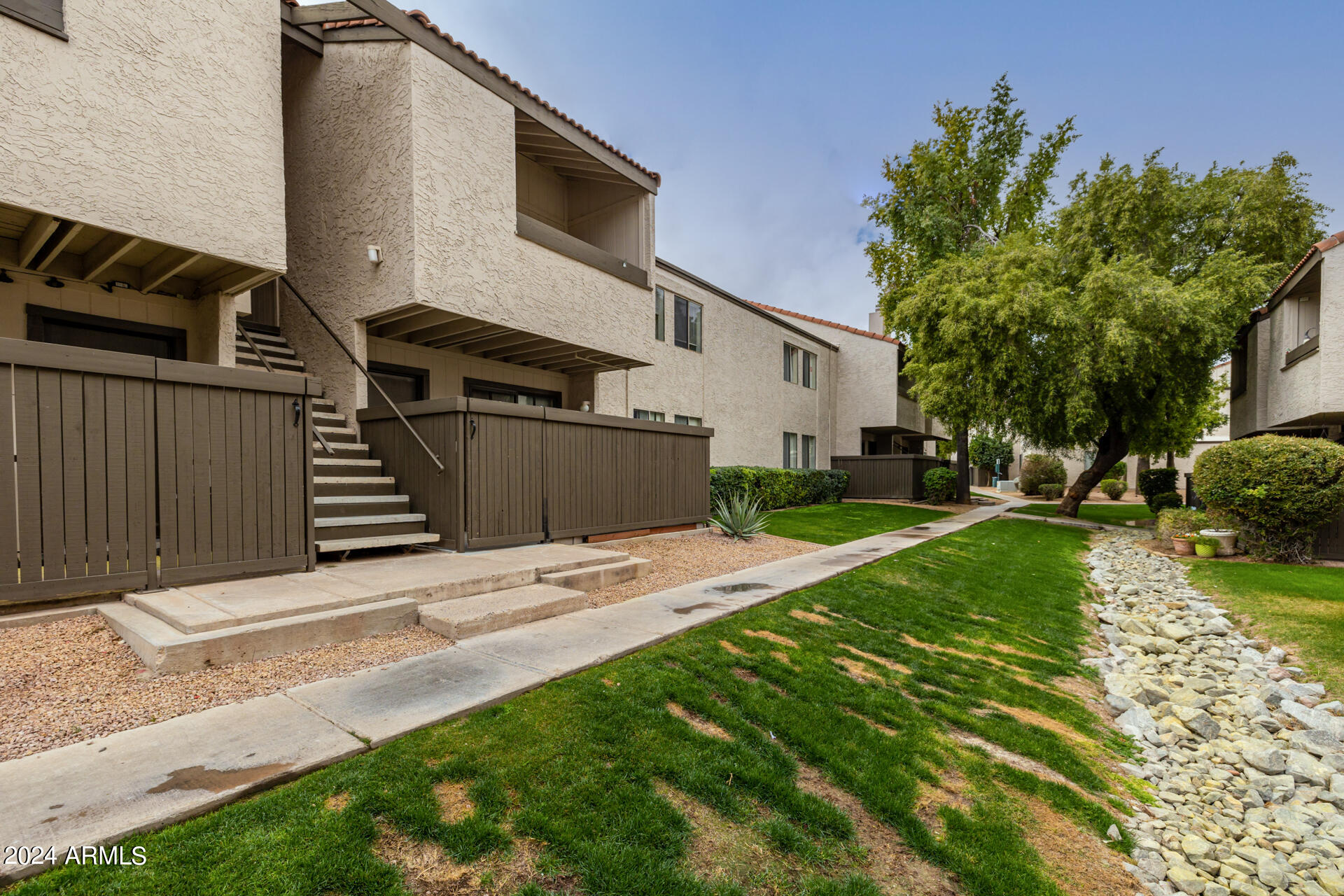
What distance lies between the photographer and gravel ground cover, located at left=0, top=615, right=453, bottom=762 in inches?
116

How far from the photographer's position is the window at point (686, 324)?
1545 centimetres

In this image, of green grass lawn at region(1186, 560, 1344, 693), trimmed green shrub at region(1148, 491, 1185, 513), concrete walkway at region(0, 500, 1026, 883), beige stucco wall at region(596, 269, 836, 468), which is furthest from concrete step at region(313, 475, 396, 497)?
trimmed green shrub at region(1148, 491, 1185, 513)

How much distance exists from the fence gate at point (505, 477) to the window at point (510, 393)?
2.60 m

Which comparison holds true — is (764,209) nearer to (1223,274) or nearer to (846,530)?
(1223,274)

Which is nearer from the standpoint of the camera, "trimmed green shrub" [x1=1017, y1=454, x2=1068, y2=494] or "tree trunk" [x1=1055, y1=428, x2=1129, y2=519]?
"tree trunk" [x1=1055, y1=428, x2=1129, y2=519]

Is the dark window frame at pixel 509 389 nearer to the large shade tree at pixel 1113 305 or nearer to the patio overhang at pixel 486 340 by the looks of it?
the patio overhang at pixel 486 340

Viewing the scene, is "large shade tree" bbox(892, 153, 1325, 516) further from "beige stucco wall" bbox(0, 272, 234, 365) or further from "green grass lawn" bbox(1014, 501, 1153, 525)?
"beige stucco wall" bbox(0, 272, 234, 365)

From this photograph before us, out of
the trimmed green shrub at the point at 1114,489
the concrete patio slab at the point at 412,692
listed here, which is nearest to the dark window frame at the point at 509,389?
the concrete patio slab at the point at 412,692

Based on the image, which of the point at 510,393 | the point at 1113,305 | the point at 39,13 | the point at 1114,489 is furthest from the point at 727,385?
the point at 1114,489

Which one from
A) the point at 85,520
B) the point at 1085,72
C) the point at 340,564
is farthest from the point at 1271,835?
the point at 1085,72

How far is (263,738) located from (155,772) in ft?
1.33

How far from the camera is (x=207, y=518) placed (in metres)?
4.98

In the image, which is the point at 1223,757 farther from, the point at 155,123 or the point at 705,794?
the point at 155,123

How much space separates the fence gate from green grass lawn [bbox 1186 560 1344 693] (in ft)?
28.9
